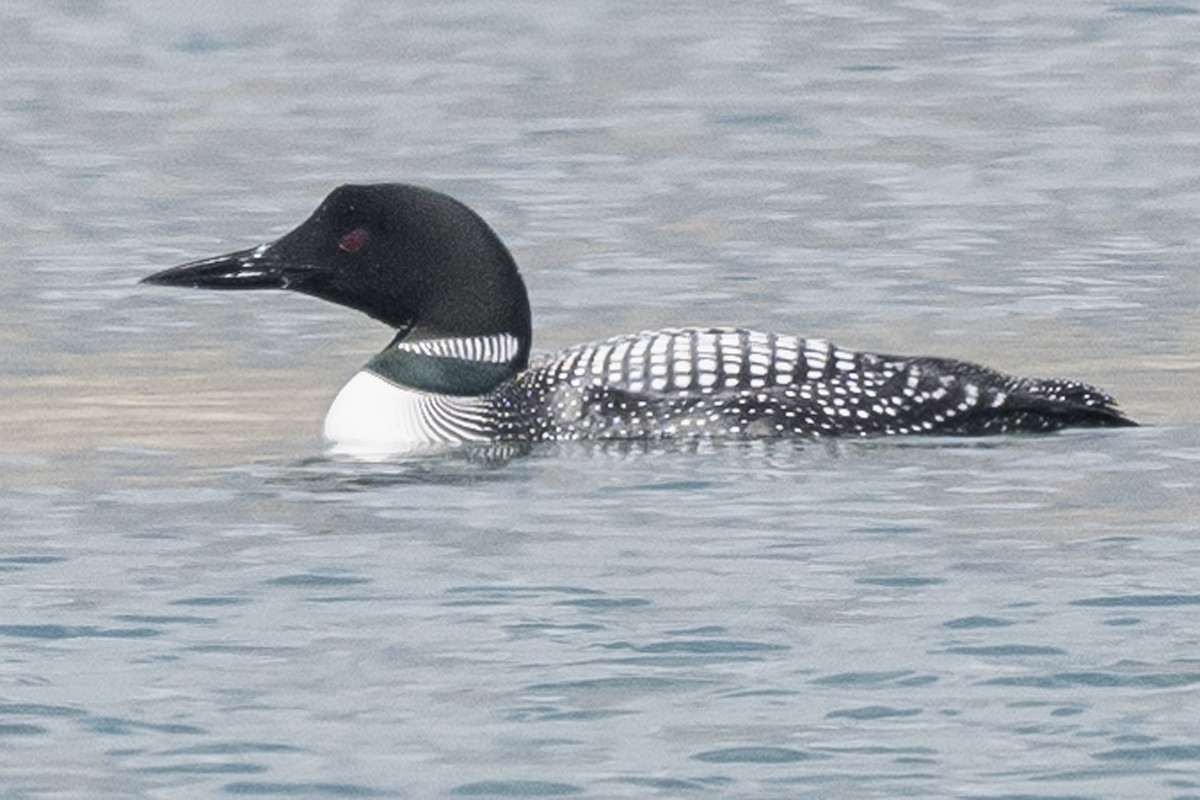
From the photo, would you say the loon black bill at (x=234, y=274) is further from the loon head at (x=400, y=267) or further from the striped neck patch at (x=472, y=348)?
the striped neck patch at (x=472, y=348)

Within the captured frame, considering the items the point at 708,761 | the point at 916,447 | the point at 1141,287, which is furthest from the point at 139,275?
the point at 708,761

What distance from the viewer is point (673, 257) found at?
541 inches

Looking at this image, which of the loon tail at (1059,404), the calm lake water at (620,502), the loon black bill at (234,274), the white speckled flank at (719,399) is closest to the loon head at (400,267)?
the loon black bill at (234,274)

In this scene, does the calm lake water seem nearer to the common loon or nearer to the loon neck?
the common loon

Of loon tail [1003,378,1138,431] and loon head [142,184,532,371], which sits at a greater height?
loon head [142,184,532,371]

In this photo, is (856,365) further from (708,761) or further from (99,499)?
(708,761)

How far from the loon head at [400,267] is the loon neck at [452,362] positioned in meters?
0.01

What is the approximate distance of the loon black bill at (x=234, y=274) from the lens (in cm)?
1066

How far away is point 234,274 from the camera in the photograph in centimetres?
1066

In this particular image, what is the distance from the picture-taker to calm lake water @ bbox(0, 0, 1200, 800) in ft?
23.7

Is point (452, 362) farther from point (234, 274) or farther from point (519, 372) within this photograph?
point (234, 274)

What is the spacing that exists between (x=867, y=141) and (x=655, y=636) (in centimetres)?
938

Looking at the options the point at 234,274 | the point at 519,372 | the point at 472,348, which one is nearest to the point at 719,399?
the point at 519,372

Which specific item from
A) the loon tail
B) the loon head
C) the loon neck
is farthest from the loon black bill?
the loon tail
